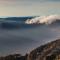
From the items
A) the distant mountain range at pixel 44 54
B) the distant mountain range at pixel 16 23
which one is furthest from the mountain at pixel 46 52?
the distant mountain range at pixel 16 23


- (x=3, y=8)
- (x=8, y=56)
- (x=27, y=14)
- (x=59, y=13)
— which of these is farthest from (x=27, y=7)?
(x=8, y=56)

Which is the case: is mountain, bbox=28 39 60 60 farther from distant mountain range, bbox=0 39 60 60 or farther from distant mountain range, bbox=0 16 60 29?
distant mountain range, bbox=0 16 60 29

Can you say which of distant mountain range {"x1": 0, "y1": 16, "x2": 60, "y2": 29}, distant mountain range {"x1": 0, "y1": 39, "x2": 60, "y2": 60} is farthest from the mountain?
distant mountain range {"x1": 0, "y1": 16, "x2": 60, "y2": 29}

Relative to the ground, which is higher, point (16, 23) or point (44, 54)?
point (16, 23)

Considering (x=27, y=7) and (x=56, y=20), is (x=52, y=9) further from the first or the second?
(x=27, y=7)

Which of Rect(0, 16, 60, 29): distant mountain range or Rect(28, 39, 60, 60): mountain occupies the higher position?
Rect(0, 16, 60, 29): distant mountain range

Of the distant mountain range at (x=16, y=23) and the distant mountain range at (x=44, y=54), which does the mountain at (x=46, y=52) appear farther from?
the distant mountain range at (x=16, y=23)

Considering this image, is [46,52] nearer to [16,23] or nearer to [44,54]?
[44,54]

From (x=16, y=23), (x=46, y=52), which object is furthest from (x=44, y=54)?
(x=16, y=23)
